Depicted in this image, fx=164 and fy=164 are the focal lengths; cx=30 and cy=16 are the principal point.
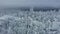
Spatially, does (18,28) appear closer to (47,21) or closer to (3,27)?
(3,27)

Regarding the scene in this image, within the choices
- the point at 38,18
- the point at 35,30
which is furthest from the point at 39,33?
the point at 38,18

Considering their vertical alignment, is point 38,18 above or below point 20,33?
above

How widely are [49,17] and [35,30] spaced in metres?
0.43

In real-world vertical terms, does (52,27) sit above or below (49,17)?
below

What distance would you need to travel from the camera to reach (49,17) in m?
3.72

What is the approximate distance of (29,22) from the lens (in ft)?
12.3

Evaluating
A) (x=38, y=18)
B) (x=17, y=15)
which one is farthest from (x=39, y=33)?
(x=17, y=15)

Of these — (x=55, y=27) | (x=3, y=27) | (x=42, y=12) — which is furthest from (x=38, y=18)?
(x=3, y=27)

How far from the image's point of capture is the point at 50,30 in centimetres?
366

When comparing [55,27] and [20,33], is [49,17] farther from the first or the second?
[20,33]

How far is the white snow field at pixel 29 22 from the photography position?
3668 mm

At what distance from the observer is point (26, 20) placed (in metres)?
3.78

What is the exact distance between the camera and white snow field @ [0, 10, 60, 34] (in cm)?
367

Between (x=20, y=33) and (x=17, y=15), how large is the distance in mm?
421
